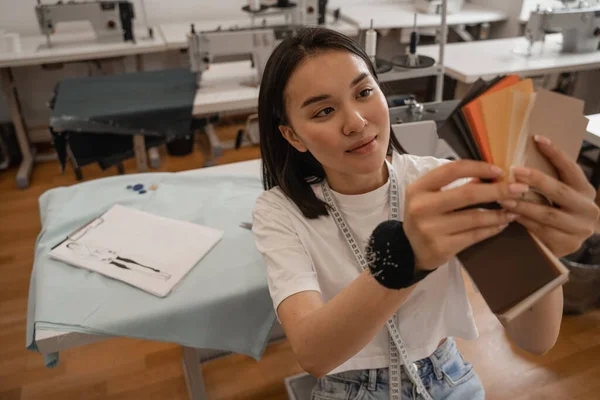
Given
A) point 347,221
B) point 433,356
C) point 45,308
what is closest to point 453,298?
point 433,356

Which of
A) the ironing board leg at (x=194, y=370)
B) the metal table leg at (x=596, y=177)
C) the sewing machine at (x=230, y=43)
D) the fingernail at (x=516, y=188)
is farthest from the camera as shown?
the metal table leg at (x=596, y=177)

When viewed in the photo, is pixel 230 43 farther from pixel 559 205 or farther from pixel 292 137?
pixel 559 205

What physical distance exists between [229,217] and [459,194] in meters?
1.03

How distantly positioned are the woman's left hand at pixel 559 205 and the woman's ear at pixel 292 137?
0.51 meters

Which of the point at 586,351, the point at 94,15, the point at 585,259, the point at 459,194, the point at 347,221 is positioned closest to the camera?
the point at 459,194

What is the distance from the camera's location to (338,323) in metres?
0.74

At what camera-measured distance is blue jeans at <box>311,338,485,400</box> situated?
3.61 ft

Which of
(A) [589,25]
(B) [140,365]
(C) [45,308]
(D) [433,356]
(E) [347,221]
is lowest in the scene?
(B) [140,365]

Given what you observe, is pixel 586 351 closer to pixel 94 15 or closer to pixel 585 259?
pixel 585 259

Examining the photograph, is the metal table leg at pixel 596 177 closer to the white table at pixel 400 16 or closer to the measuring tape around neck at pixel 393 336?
the white table at pixel 400 16

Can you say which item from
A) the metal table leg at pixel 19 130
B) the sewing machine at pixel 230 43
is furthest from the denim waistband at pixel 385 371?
the metal table leg at pixel 19 130

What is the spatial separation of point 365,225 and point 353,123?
278 mm

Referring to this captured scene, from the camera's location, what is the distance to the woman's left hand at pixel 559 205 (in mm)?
564

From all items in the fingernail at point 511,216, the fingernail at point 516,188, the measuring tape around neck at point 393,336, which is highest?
the fingernail at point 516,188
